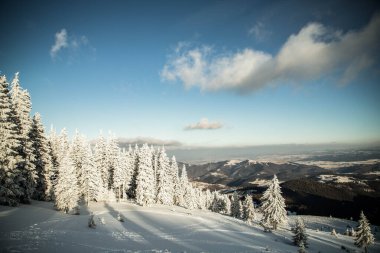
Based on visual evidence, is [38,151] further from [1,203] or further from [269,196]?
[269,196]

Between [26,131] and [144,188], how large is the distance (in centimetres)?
2638

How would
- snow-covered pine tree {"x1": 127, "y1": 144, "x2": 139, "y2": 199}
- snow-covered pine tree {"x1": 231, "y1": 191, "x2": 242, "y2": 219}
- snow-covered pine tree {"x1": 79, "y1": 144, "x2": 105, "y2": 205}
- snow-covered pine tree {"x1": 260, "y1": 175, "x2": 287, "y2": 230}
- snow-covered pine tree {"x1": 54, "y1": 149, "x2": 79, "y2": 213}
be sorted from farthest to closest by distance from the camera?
snow-covered pine tree {"x1": 231, "y1": 191, "x2": 242, "y2": 219} < snow-covered pine tree {"x1": 127, "y1": 144, "x2": 139, "y2": 199} < snow-covered pine tree {"x1": 79, "y1": 144, "x2": 105, "y2": 205} < snow-covered pine tree {"x1": 260, "y1": 175, "x2": 287, "y2": 230} < snow-covered pine tree {"x1": 54, "y1": 149, "x2": 79, "y2": 213}

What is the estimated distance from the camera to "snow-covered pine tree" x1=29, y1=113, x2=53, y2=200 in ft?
137

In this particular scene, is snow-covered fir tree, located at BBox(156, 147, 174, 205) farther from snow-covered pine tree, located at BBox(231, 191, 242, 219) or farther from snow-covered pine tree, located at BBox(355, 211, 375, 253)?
snow-covered pine tree, located at BBox(355, 211, 375, 253)

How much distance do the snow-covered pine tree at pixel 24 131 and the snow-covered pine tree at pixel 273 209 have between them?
1597 inches

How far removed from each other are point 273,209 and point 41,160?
4294 centimetres

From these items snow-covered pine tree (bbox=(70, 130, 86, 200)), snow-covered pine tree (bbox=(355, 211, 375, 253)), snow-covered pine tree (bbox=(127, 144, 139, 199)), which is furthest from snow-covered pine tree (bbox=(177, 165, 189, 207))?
snow-covered pine tree (bbox=(355, 211, 375, 253))

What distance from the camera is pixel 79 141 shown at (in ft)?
200

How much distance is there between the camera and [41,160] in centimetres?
4209

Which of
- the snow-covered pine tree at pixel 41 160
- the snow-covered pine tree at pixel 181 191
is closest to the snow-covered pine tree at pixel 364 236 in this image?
the snow-covered pine tree at pixel 181 191

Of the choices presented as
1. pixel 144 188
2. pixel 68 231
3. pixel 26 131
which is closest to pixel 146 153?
pixel 144 188

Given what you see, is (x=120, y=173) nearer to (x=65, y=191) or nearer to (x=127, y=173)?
(x=127, y=173)

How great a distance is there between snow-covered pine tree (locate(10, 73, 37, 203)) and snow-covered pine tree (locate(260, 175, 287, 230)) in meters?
40.6

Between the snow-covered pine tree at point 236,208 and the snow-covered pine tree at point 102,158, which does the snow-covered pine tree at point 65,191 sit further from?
the snow-covered pine tree at point 236,208
